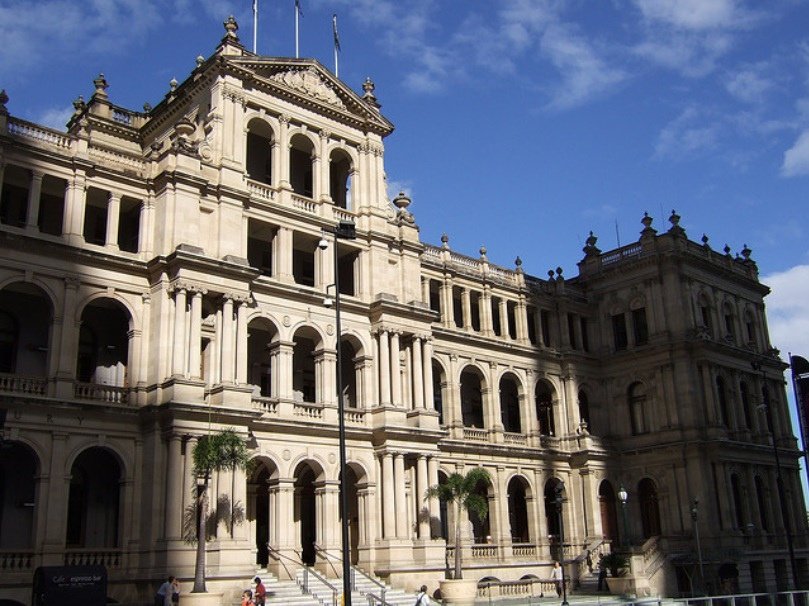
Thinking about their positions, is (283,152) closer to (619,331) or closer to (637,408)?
(619,331)

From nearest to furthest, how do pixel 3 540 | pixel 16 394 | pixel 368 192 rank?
pixel 16 394, pixel 3 540, pixel 368 192

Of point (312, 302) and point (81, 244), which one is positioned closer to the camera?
point (81, 244)

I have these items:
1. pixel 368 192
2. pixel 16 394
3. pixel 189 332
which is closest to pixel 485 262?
pixel 368 192

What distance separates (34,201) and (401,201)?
18.0 meters

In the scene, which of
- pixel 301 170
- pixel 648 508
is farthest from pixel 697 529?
pixel 301 170

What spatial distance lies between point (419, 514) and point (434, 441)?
3.34 meters

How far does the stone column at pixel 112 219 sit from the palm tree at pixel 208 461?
878cm

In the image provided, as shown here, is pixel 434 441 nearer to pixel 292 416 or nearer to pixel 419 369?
pixel 419 369

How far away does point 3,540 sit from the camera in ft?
107

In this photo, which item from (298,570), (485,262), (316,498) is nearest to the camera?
(298,570)

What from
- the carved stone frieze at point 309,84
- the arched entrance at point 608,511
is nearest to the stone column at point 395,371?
the carved stone frieze at point 309,84

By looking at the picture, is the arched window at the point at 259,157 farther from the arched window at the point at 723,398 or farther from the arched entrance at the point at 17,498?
the arched window at the point at 723,398

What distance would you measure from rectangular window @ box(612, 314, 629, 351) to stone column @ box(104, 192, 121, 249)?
1296 inches

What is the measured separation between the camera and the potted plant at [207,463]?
98.7 feet
